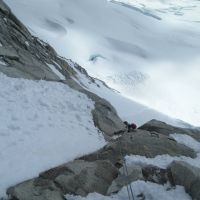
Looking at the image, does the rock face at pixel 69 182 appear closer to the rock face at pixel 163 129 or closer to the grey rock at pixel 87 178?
the grey rock at pixel 87 178

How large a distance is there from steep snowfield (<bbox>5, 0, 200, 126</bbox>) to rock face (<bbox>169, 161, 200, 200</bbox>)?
2424 inches

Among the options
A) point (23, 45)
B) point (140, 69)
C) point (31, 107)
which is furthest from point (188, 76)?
point (31, 107)

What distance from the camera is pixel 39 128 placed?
11.1 m

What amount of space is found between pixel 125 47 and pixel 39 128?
323 feet

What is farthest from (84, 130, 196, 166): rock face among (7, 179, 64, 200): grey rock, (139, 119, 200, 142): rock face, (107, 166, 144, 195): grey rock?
(7, 179, 64, 200): grey rock

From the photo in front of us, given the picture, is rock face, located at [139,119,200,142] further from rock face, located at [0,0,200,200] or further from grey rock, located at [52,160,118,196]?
grey rock, located at [52,160,118,196]

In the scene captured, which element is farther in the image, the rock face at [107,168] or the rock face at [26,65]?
the rock face at [26,65]

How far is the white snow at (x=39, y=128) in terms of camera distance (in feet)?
30.1

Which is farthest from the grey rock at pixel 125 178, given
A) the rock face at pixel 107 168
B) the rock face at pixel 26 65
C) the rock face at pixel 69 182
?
the rock face at pixel 26 65

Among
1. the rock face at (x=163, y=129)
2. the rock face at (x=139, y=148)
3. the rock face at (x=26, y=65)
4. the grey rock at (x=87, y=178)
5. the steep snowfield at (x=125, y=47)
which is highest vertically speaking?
the steep snowfield at (x=125, y=47)

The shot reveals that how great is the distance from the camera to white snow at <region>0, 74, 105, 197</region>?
9180mm

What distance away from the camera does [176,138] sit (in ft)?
44.5

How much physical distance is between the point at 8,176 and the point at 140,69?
300 feet

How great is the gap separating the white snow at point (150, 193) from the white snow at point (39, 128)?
153 centimetres
